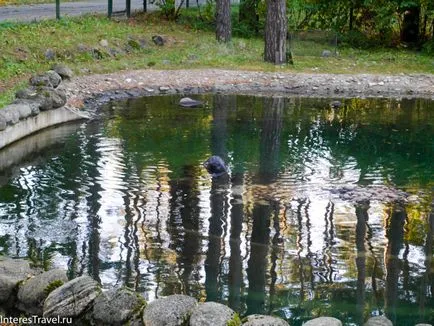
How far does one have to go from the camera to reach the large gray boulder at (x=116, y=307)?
7.36 m

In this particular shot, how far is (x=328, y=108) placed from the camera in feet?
62.1

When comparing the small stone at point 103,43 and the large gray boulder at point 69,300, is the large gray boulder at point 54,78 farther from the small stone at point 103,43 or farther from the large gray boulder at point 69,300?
the large gray boulder at point 69,300

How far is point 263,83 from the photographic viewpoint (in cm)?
2091

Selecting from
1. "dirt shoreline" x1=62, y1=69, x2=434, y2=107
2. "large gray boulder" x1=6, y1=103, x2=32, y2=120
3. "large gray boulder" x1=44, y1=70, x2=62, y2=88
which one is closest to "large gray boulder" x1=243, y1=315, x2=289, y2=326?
"large gray boulder" x1=6, y1=103, x2=32, y2=120

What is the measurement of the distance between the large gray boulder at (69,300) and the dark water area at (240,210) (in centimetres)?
124

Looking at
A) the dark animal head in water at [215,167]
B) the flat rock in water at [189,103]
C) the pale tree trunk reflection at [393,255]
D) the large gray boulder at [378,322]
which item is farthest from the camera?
the flat rock in water at [189,103]

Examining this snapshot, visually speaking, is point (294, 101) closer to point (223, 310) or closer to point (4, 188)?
point (4, 188)

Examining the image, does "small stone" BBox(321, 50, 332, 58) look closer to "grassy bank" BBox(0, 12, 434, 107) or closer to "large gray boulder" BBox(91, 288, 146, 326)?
"grassy bank" BBox(0, 12, 434, 107)

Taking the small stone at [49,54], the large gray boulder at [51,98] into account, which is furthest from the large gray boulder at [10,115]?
the small stone at [49,54]

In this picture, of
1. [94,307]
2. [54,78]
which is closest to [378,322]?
[94,307]

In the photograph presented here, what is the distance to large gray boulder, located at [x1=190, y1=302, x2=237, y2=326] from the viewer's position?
23.0 ft

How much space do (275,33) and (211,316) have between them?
53.1ft

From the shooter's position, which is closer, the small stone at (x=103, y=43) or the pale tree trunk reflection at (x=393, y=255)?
the pale tree trunk reflection at (x=393, y=255)

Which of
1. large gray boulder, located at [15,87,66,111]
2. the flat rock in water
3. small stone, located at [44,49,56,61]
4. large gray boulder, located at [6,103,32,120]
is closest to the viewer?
large gray boulder, located at [6,103,32,120]
